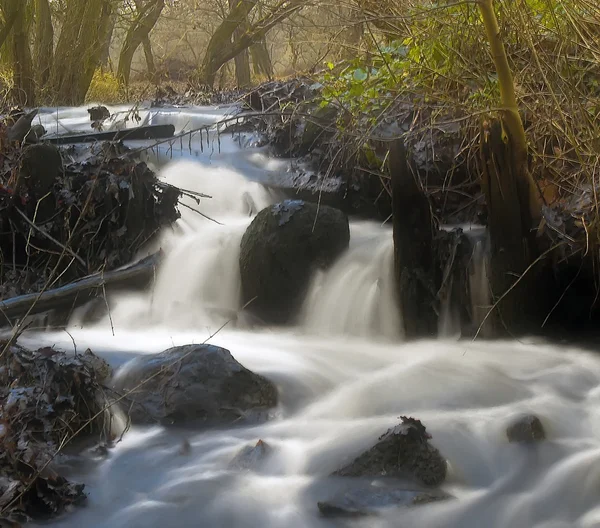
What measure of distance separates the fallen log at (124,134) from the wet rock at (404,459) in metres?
5.14

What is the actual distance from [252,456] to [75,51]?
10.8m

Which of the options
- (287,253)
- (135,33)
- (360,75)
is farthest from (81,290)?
(135,33)

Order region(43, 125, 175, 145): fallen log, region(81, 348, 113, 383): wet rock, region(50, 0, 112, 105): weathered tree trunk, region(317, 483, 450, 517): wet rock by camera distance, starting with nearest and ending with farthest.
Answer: region(317, 483, 450, 517): wet rock < region(81, 348, 113, 383): wet rock < region(43, 125, 175, 145): fallen log < region(50, 0, 112, 105): weathered tree trunk

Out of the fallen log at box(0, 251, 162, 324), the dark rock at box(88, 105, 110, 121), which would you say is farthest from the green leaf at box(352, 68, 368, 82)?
the dark rock at box(88, 105, 110, 121)

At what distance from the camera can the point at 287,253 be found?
6.55 metres

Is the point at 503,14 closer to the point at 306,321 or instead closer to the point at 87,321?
the point at 306,321

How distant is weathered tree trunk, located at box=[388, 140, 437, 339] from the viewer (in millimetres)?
5801

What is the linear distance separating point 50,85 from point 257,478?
426 inches

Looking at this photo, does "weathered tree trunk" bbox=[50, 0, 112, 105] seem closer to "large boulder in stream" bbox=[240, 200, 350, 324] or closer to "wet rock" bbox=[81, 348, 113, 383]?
"large boulder in stream" bbox=[240, 200, 350, 324]

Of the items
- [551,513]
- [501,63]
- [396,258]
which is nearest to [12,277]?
[396,258]

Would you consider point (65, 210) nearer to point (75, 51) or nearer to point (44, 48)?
point (75, 51)

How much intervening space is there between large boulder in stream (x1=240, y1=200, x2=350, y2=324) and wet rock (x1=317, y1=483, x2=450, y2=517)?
2837mm

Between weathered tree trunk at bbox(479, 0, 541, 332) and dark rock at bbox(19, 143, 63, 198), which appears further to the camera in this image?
dark rock at bbox(19, 143, 63, 198)

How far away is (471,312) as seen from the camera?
5918 mm
